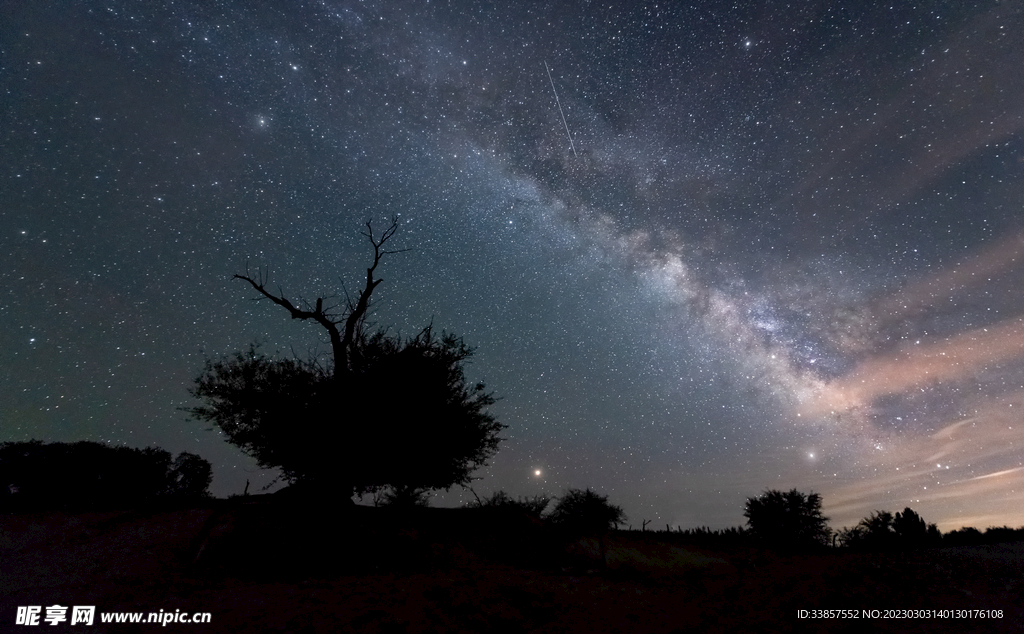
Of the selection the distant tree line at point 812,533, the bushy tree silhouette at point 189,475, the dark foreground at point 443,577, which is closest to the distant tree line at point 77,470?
the bushy tree silhouette at point 189,475

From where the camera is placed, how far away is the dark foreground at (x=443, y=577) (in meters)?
7.73

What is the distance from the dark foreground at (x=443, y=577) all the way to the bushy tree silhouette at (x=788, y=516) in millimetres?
16819

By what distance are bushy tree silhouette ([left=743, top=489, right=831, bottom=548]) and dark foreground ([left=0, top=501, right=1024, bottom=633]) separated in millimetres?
16819

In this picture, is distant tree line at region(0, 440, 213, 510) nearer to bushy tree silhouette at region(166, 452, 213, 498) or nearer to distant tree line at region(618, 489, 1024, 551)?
bushy tree silhouette at region(166, 452, 213, 498)

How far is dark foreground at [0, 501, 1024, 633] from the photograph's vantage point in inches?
304

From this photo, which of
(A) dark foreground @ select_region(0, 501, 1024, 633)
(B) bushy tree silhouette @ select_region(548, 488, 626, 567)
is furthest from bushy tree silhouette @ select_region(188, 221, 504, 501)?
(B) bushy tree silhouette @ select_region(548, 488, 626, 567)

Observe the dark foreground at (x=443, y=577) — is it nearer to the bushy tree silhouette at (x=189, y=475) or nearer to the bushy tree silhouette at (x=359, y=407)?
the bushy tree silhouette at (x=359, y=407)

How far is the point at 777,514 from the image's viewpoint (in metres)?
28.1

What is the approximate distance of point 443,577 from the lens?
1005 cm

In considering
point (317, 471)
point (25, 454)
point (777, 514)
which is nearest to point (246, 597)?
point (317, 471)

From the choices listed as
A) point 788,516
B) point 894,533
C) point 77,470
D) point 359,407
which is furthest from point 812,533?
point 77,470

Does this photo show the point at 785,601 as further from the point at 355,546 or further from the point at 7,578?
the point at 7,578

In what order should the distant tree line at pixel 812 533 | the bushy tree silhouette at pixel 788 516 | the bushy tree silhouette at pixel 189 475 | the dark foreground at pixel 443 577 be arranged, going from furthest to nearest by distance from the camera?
1. the bushy tree silhouette at pixel 189 475
2. the bushy tree silhouette at pixel 788 516
3. the distant tree line at pixel 812 533
4. the dark foreground at pixel 443 577

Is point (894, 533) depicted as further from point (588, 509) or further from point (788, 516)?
point (588, 509)
